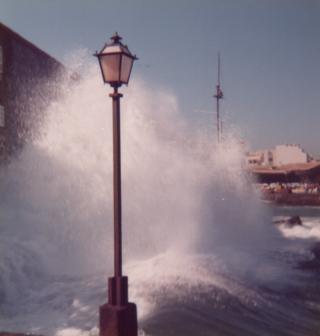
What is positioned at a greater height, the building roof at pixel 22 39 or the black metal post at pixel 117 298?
the building roof at pixel 22 39

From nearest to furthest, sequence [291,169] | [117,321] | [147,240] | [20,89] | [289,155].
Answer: [117,321], [147,240], [20,89], [291,169], [289,155]

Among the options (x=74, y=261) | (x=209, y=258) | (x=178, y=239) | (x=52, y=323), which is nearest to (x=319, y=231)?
(x=178, y=239)

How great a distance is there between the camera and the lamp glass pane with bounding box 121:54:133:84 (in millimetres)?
4761

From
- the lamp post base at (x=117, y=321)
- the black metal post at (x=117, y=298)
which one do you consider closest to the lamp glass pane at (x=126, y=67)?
the black metal post at (x=117, y=298)

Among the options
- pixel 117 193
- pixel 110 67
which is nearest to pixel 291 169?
pixel 117 193

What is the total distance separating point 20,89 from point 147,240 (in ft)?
48.7

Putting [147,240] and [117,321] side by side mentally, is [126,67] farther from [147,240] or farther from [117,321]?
[147,240]

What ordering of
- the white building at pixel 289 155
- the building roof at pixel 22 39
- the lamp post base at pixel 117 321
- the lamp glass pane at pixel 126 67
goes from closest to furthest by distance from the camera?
the lamp post base at pixel 117 321, the lamp glass pane at pixel 126 67, the building roof at pixel 22 39, the white building at pixel 289 155

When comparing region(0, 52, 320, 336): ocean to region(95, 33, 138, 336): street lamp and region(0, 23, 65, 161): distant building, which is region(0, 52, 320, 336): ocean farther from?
region(0, 23, 65, 161): distant building

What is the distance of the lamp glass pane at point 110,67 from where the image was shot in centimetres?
472

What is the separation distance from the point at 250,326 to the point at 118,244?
3.76 metres

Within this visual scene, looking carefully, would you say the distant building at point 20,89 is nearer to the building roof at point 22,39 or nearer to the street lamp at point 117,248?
the building roof at point 22,39

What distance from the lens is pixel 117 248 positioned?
4801 millimetres

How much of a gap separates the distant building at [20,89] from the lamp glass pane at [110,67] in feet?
58.9
